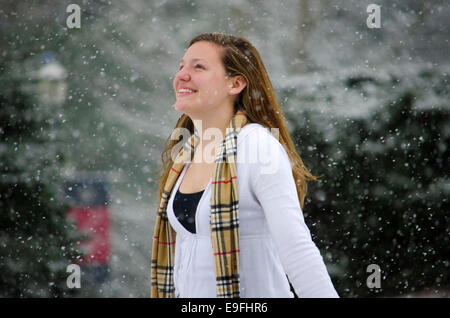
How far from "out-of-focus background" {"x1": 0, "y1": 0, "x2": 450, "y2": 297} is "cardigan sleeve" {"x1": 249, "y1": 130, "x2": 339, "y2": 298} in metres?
2.91

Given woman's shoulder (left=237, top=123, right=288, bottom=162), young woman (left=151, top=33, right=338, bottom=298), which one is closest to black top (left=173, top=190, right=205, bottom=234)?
young woman (left=151, top=33, right=338, bottom=298)

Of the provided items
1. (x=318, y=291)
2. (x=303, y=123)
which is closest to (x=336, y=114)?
(x=303, y=123)

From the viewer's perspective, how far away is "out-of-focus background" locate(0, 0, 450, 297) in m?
4.06

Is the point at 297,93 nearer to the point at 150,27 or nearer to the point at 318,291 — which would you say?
the point at 150,27

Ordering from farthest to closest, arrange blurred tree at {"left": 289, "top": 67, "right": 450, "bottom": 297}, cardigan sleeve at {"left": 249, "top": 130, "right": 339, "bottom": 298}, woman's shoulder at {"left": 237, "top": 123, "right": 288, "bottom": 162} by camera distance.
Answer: blurred tree at {"left": 289, "top": 67, "right": 450, "bottom": 297}
woman's shoulder at {"left": 237, "top": 123, "right": 288, "bottom": 162}
cardigan sleeve at {"left": 249, "top": 130, "right": 339, "bottom": 298}

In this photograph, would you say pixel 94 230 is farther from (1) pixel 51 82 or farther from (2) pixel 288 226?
(2) pixel 288 226

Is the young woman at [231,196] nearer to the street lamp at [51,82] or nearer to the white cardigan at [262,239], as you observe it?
the white cardigan at [262,239]

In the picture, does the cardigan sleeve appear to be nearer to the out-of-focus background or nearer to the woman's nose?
the woman's nose

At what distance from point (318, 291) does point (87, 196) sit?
370 centimetres

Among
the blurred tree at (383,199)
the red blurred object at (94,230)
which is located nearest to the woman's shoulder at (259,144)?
the blurred tree at (383,199)

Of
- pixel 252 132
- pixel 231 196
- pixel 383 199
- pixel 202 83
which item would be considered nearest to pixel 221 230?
pixel 231 196

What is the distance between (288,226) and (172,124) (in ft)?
12.4

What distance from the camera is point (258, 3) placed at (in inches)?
185

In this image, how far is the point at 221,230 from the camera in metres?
1.24
